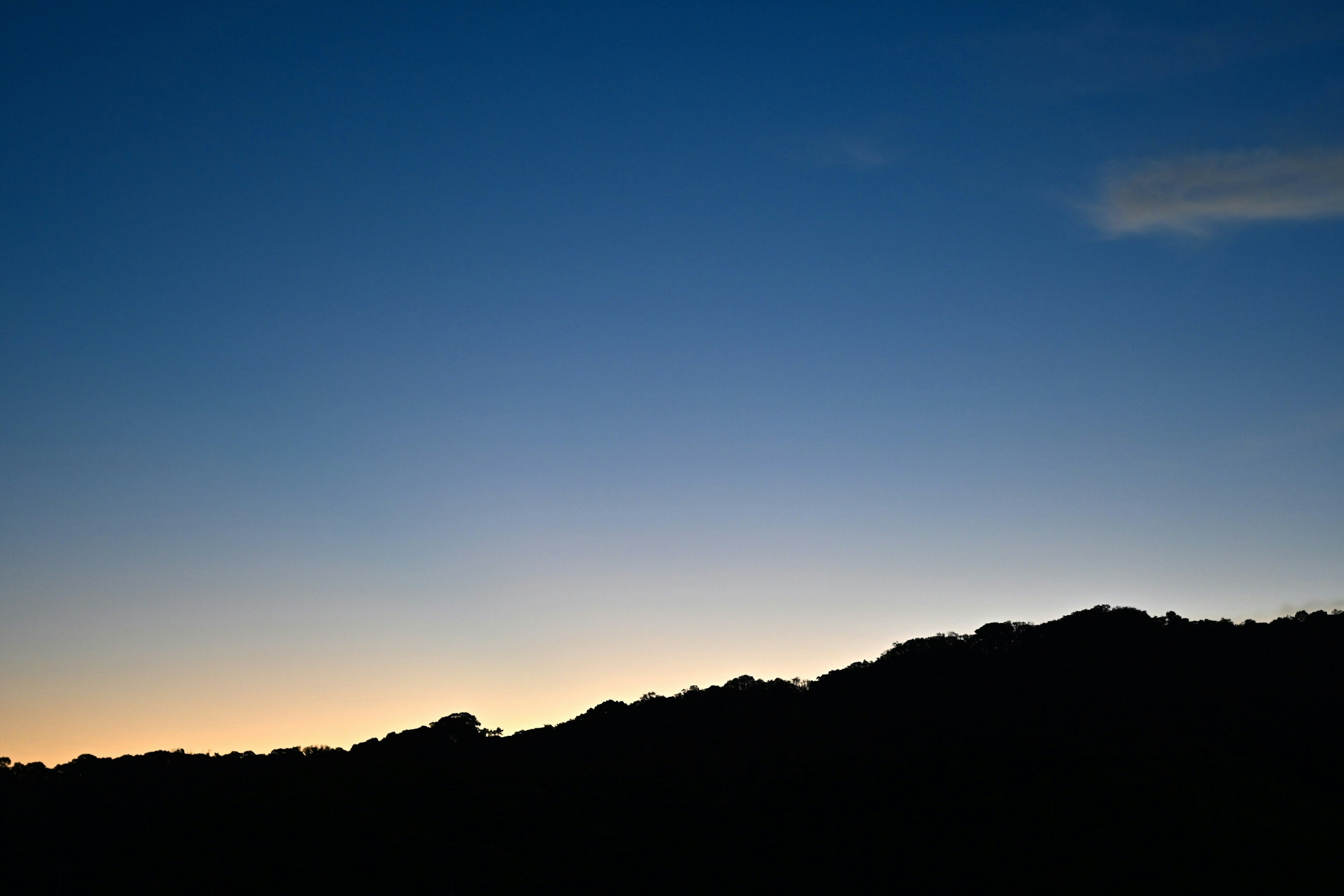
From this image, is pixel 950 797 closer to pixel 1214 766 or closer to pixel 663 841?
pixel 1214 766

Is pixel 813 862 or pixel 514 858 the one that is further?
pixel 514 858

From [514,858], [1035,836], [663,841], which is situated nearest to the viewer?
[1035,836]

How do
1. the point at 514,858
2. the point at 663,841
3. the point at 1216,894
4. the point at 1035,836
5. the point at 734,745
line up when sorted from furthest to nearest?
the point at 734,745 → the point at 663,841 → the point at 514,858 → the point at 1035,836 → the point at 1216,894

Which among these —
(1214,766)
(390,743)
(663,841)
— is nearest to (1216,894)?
(1214,766)

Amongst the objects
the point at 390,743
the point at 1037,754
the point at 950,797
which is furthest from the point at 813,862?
the point at 390,743

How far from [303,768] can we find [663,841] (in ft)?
76.2

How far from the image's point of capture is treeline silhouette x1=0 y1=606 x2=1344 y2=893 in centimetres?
3916

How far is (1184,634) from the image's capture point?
233 feet

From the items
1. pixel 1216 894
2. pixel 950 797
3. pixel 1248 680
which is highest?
pixel 1248 680

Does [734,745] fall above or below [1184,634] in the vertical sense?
below

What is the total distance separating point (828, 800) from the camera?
4788 centimetres

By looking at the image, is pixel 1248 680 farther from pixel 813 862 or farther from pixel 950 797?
pixel 813 862

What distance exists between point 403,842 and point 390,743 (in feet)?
88.0

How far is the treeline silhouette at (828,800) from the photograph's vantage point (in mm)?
39156
